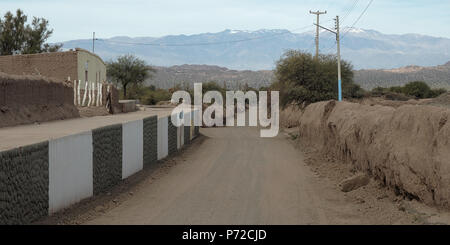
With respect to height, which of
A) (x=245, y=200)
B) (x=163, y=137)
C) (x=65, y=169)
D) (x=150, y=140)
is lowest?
(x=245, y=200)

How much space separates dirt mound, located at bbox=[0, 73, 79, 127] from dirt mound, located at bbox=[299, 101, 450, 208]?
1278cm

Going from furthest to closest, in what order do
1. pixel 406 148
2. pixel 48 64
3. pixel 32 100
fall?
pixel 48 64, pixel 32 100, pixel 406 148

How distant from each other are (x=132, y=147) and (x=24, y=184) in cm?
709

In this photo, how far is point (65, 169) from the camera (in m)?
10.4

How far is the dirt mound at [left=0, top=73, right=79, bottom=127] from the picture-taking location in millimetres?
21312

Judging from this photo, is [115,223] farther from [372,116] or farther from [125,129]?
[372,116]

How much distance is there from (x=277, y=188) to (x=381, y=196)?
313 centimetres

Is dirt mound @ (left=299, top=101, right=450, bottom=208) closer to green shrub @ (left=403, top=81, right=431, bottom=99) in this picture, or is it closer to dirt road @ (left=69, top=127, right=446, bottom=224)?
dirt road @ (left=69, top=127, right=446, bottom=224)

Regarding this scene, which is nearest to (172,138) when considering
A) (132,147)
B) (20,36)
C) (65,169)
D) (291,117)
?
(132,147)

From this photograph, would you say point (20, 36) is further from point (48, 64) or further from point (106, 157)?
point (106, 157)

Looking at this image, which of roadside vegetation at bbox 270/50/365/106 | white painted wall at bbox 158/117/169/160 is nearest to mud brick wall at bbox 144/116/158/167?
white painted wall at bbox 158/117/169/160

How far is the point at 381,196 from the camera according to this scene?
461 inches

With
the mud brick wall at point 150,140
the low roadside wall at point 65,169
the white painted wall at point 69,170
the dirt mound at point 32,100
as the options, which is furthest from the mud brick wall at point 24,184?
the dirt mound at point 32,100

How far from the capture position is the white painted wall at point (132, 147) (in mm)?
14868
